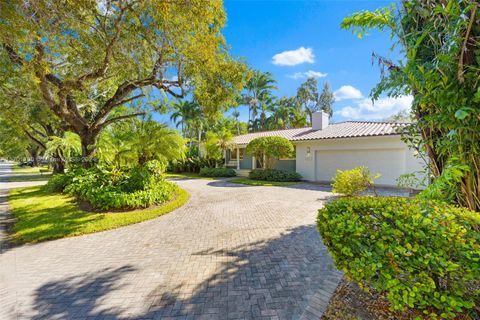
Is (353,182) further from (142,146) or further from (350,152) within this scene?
(142,146)

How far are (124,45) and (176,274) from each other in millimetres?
6937

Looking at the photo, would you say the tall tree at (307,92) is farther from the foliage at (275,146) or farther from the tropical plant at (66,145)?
the tropical plant at (66,145)

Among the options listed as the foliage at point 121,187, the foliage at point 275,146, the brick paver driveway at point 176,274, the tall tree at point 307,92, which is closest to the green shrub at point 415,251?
the brick paver driveway at point 176,274

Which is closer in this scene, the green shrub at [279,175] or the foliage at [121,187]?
the foliage at [121,187]

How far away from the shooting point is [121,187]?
8836 mm

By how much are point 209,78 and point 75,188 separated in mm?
7862

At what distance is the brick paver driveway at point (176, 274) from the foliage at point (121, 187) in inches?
70.0

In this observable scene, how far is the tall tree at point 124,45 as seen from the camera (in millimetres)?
5273

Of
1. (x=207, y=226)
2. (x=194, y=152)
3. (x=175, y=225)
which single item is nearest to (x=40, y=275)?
(x=175, y=225)

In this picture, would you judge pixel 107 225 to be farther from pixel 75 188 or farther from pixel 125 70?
pixel 125 70

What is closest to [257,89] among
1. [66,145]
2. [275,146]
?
[275,146]

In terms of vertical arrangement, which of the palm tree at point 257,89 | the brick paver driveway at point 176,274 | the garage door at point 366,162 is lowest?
the brick paver driveway at point 176,274

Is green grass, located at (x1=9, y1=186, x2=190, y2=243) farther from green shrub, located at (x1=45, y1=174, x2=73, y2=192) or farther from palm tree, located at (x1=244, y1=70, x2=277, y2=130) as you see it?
palm tree, located at (x1=244, y1=70, x2=277, y2=130)

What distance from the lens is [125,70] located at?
7.87 metres
